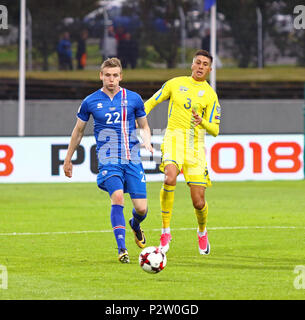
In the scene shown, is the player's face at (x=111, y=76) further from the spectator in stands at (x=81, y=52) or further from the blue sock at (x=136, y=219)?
the spectator in stands at (x=81, y=52)

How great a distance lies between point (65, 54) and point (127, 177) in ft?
63.6

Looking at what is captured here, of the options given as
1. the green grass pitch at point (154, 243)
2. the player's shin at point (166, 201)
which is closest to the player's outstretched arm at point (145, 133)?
the player's shin at point (166, 201)

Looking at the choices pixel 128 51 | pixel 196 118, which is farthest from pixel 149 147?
pixel 128 51

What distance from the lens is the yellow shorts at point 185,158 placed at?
1043 centimetres

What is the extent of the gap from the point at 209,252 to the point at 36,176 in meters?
10.3

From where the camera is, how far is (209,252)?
34.2ft

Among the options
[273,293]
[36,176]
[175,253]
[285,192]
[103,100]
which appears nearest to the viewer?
[273,293]

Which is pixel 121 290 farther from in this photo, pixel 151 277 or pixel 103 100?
pixel 103 100

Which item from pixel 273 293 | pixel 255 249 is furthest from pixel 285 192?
pixel 273 293

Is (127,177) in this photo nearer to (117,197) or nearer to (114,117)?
(117,197)

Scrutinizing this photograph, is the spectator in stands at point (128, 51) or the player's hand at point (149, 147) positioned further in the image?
the spectator in stands at point (128, 51)

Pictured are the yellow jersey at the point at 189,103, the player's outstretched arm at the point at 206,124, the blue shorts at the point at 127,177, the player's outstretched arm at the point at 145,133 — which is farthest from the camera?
the yellow jersey at the point at 189,103

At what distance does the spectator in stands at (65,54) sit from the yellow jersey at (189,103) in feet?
60.0

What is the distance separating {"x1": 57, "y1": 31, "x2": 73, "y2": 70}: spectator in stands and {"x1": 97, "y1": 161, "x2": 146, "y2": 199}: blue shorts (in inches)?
755
